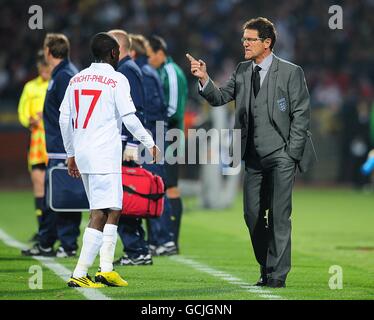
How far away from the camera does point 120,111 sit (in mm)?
9344

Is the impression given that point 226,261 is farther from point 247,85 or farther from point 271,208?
point 247,85

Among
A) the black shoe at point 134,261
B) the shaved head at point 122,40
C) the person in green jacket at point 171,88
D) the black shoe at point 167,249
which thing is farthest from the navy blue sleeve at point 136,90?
the black shoe at point 167,249

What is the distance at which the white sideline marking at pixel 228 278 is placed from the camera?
29.6ft

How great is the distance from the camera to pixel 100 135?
9.34m

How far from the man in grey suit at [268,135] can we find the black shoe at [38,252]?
3.62 m

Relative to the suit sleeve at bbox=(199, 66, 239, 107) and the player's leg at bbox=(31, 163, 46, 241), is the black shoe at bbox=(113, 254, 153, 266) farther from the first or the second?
the player's leg at bbox=(31, 163, 46, 241)

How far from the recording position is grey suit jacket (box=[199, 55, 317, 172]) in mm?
9500

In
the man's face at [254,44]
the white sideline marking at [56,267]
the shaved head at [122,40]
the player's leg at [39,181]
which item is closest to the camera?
the white sideline marking at [56,267]

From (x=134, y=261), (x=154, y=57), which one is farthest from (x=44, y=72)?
(x=134, y=261)

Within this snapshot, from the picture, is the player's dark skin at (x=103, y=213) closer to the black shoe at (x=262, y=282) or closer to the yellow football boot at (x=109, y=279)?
the yellow football boot at (x=109, y=279)

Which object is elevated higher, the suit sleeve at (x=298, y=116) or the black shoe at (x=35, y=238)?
the suit sleeve at (x=298, y=116)

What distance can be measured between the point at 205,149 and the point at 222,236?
17.1 feet
